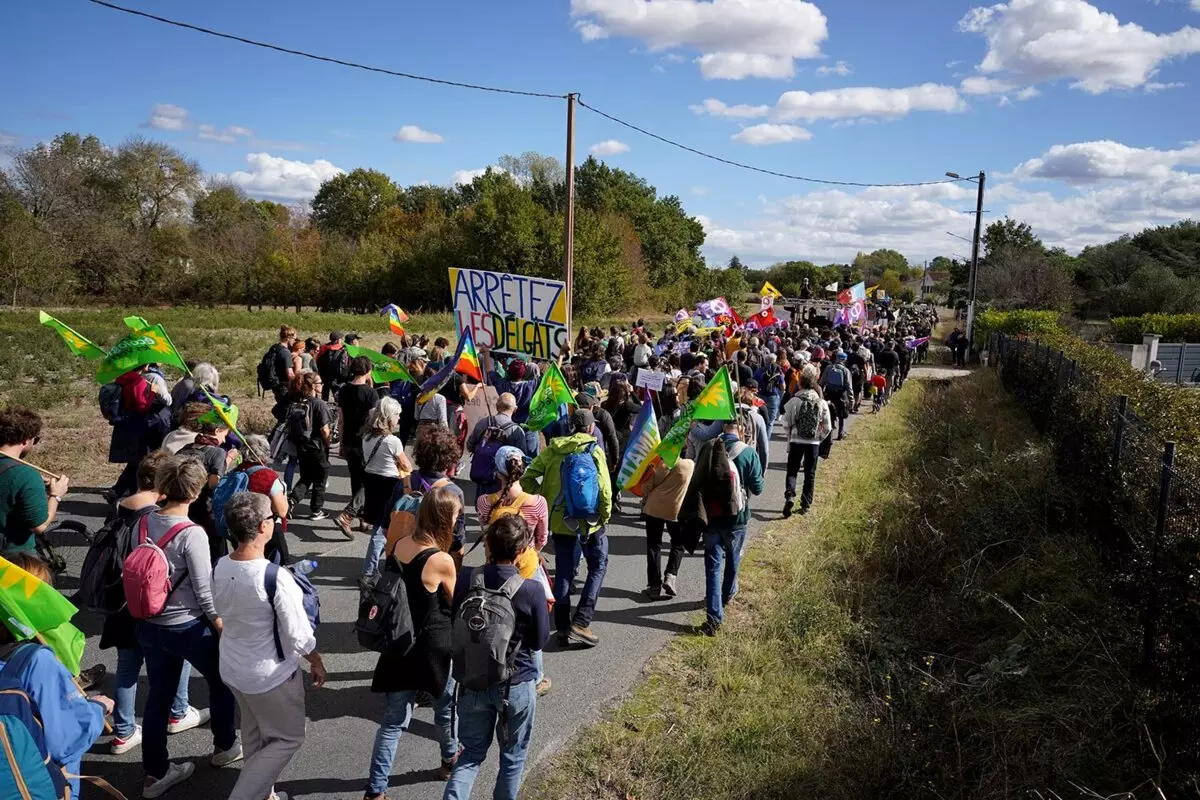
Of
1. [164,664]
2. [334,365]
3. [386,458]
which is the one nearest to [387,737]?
[164,664]

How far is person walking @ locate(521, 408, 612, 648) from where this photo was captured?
5.57 m

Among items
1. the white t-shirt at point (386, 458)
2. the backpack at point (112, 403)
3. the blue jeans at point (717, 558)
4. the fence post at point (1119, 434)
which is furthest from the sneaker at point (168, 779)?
the fence post at point (1119, 434)

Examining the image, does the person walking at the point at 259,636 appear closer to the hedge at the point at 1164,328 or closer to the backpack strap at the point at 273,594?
the backpack strap at the point at 273,594

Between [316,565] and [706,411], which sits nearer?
[316,565]

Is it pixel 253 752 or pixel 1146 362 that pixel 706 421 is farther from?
pixel 1146 362

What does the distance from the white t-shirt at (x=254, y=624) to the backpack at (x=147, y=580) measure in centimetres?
38

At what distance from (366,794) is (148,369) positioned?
5469 millimetres

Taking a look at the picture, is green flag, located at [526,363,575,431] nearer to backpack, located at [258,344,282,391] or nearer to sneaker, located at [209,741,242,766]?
sneaker, located at [209,741,242,766]

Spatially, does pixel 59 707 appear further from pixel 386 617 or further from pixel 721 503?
pixel 721 503

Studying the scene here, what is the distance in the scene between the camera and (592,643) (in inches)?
232

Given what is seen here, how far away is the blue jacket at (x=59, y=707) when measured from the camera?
273 centimetres

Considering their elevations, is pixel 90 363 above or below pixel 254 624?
below

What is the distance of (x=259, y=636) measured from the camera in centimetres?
351

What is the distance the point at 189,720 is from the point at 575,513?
8.85 feet
